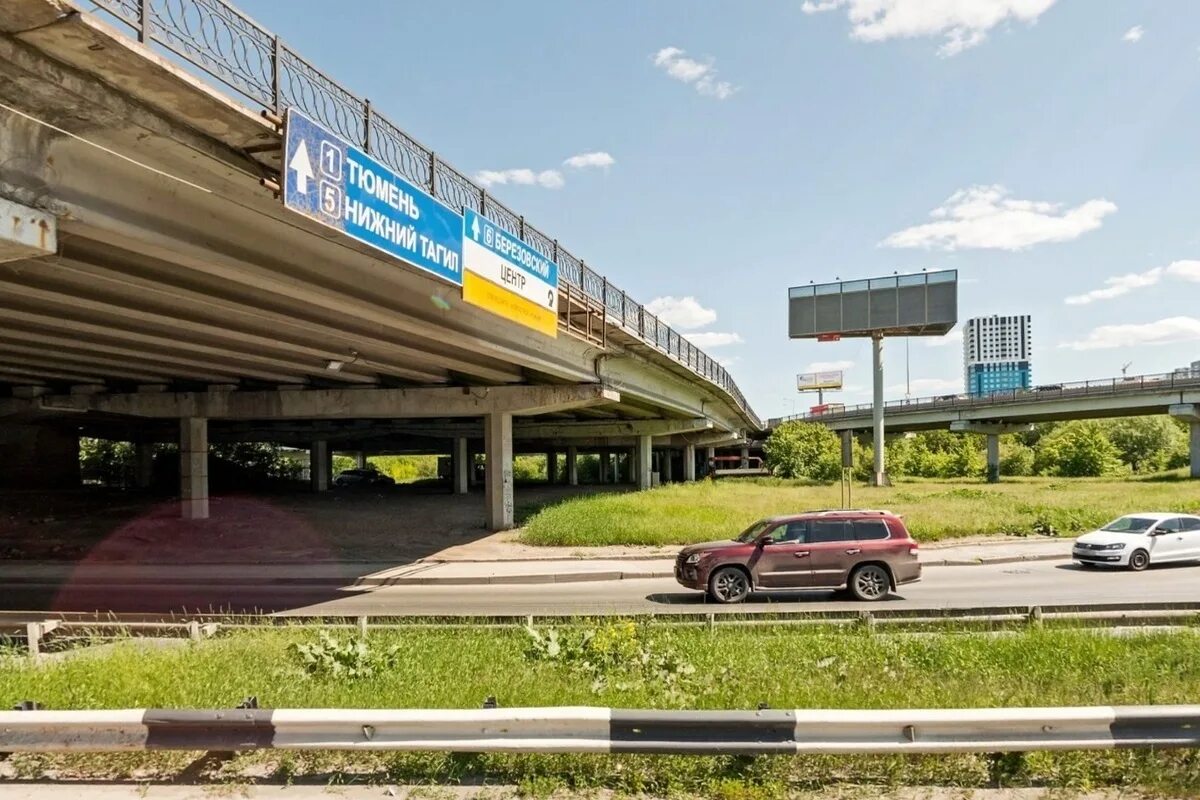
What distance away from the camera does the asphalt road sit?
1420cm

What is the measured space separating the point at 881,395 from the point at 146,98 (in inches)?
2397

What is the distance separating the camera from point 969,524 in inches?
1038

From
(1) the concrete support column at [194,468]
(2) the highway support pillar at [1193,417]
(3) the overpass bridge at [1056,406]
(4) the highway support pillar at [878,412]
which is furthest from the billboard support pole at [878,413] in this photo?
(1) the concrete support column at [194,468]

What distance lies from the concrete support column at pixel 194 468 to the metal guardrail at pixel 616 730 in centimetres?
Result: 2873

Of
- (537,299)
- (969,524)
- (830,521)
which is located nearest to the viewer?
(830,521)

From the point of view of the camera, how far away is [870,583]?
14.6 m

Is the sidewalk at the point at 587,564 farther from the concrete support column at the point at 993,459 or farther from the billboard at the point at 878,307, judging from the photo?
the concrete support column at the point at 993,459

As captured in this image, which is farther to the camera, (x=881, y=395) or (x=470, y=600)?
(x=881, y=395)

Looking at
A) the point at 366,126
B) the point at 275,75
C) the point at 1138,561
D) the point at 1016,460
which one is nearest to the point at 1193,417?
the point at 1016,460

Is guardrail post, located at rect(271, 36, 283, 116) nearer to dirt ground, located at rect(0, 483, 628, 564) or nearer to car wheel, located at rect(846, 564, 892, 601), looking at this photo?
car wheel, located at rect(846, 564, 892, 601)

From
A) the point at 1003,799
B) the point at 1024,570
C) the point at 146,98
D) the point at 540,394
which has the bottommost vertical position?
the point at 1024,570

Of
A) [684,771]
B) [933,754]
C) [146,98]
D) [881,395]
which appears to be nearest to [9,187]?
[146,98]

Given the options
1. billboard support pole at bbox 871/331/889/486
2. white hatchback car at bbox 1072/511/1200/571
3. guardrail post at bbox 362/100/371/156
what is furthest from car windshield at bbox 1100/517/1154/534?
billboard support pole at bbox 871/331/889/486

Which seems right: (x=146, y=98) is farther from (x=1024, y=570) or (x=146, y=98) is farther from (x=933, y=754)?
(x=1024, y=570)
